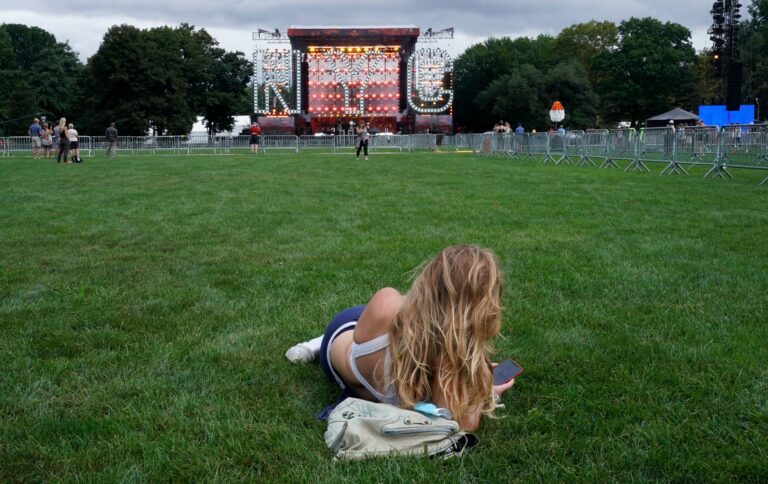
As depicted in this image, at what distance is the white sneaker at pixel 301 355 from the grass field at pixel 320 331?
0.23 feet

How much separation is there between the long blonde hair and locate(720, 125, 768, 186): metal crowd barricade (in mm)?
13903

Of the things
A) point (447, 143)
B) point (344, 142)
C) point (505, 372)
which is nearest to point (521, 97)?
point (447, 143)

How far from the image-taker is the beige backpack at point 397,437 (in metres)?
2.86

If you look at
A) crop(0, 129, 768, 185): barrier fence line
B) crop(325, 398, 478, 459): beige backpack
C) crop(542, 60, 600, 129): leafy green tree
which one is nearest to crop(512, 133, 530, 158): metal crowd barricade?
crop(0, 129, 768, 185): barrier fence line

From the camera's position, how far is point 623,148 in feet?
71.3

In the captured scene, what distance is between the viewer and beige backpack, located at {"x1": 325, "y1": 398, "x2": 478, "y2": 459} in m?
2.86

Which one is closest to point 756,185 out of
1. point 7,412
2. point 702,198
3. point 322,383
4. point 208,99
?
point 702,198

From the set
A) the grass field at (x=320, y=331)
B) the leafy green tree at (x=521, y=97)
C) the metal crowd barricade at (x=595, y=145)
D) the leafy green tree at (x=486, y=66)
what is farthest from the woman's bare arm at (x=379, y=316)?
the leafy green tree at (x=486, y=66)

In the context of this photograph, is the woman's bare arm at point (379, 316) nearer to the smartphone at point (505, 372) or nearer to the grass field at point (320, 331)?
the grass field at point (320, 331)

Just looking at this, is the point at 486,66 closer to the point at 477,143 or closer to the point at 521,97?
the point at 521,97

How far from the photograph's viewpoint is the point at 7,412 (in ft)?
10.9

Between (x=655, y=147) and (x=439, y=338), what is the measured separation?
18806 millimetres

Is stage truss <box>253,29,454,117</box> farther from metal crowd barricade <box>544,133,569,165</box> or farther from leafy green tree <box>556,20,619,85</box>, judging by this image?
metal crowd barricade <box>544,133,569,165</box>

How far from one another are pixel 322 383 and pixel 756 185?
13335 mm
